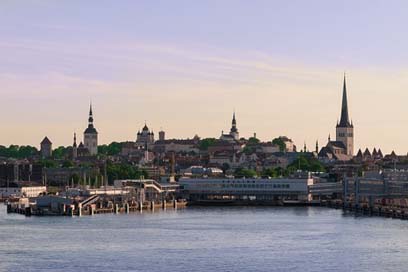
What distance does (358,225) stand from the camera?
63.1 meters

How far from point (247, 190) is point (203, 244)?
49761mm

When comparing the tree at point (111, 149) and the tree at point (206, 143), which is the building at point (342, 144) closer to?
the tree at point (206, 143)

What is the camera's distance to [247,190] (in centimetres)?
9944

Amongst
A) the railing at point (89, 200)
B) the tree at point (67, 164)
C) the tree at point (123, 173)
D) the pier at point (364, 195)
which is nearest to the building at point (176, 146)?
the tree at point (67, 164)

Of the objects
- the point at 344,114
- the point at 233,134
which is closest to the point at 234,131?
the point at 233,134

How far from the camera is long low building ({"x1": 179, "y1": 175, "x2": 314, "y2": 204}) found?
9806cm

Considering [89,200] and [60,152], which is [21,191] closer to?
[89,200]

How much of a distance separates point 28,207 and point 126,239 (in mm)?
25037

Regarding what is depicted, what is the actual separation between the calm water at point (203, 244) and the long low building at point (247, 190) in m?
27.2

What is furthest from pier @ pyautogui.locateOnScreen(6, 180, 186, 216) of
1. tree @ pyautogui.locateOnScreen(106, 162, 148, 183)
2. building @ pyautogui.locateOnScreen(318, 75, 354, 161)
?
building @ pyautogui.locateOnScreen(318, 75, 354, 161)

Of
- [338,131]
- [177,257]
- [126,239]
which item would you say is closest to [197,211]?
[126,239]

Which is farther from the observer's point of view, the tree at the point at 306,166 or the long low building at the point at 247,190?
the tree at the point at 306,166

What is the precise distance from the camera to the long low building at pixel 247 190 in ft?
322

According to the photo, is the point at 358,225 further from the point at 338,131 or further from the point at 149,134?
the point at 149,134
